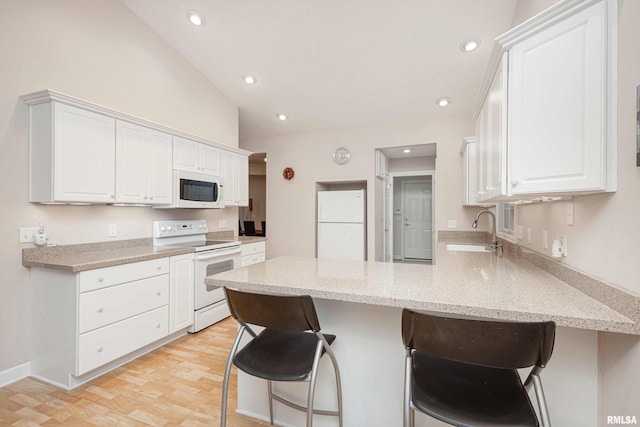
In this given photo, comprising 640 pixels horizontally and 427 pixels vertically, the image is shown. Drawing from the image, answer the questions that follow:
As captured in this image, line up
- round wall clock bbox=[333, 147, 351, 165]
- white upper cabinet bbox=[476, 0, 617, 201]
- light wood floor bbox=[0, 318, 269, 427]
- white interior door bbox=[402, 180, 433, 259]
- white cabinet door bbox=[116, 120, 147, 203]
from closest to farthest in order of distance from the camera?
white upper cabinet bbox=[476, 0, 617, 201] → light wood floor bbox=[0, 318, 269, 427] → white cabinet door bbox=[116, 120, 147, 203] → round wall clock bbox=[333, 147, 351, 165] → white interior door bbox=[402, 180, 433, 259]

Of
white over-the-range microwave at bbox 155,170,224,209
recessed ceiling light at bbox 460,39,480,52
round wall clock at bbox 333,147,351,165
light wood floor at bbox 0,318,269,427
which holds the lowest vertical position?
light wood floor at bbox 0,318,269,427

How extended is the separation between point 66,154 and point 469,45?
3677 millimetres

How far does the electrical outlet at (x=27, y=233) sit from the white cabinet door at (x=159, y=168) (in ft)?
2.84

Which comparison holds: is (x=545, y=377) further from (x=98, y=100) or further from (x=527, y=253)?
(x=98, y=100)

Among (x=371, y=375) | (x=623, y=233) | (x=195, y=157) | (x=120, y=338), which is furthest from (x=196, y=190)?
(x=623, y=233)

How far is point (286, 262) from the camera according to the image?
2.00 metres

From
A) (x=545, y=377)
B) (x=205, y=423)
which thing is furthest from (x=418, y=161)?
(x=205, y=423)

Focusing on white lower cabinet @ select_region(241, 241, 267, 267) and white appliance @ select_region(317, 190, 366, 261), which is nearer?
white lower cabinet @ select_region(241, 241, 267, 267)

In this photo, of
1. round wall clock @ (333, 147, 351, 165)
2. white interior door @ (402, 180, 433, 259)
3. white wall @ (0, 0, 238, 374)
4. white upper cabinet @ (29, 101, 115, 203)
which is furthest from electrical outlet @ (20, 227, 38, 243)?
white interior door @ (402, 180, 433, 259)

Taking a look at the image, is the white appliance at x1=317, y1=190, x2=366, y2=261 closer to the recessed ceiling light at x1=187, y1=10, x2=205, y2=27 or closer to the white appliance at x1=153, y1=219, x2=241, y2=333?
the white appliance at x1=153, y1=219, x2=241, y2=333

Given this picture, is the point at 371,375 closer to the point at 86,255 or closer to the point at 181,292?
the point at 181,292

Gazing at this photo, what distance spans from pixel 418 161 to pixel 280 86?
315cm

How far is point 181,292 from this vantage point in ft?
9.46

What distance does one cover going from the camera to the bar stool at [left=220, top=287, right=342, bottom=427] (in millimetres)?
1134
